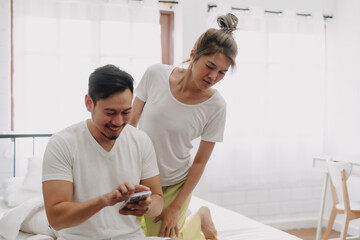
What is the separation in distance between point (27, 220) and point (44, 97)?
1.49 metres

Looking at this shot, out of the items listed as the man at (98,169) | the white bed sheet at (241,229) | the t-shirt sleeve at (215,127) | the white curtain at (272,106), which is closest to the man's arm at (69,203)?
the man at (98,169)

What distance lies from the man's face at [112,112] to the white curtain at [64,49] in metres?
1.96

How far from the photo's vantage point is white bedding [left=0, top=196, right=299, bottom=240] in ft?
5.85

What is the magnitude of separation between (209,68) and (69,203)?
653 mm

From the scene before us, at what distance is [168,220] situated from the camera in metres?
1.60

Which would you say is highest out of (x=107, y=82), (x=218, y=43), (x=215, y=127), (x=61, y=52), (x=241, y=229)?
(x=61, y=52)

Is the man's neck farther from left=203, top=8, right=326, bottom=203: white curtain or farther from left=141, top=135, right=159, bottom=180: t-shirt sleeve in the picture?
left=203, top=8, right=326, bottom=203: white curtain

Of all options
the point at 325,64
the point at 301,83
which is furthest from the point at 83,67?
the point at 325,64

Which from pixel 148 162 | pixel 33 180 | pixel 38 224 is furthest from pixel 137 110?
pixel 33 180

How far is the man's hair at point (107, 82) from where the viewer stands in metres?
1.25

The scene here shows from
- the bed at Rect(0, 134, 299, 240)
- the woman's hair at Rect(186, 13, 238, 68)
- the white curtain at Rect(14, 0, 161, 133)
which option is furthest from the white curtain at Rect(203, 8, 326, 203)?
the woman's hair at Rect(186, 13, 238, 68)

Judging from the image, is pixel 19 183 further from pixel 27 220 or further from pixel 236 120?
pixel 236 120

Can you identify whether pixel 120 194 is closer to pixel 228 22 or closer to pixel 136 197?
pixel 136 197

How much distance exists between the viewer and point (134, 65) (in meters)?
3.38
